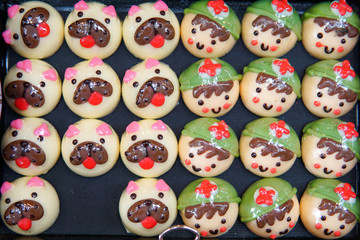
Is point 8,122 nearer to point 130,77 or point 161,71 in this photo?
point 130,77

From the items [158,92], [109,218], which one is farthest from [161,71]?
[109,218]

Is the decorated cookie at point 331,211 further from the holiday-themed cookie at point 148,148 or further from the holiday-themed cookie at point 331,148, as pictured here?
the holiday-themed cookie at point 148,148

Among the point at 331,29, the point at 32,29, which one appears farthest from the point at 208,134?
the point at 32,29

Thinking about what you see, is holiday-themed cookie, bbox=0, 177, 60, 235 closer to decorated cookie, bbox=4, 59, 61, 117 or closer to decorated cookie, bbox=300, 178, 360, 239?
decorated cookie, bbox=4, 59, 61, 117

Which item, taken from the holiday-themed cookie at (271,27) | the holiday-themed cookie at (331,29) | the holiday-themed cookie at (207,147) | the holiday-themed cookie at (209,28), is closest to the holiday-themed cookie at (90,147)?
the holiday-themed cookie at (207,147)

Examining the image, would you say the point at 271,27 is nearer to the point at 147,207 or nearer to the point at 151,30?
the point at 151,30
